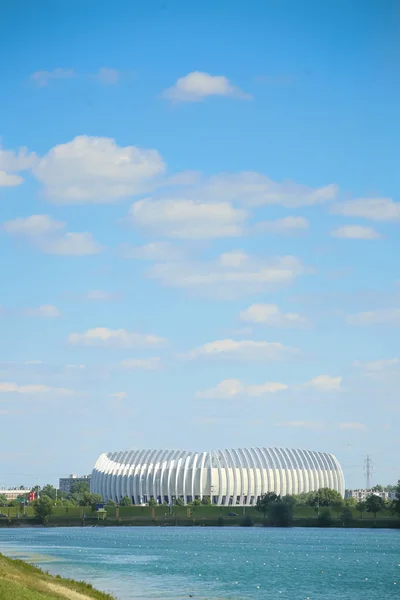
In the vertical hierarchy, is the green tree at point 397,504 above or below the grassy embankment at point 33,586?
above

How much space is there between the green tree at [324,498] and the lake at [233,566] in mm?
46918

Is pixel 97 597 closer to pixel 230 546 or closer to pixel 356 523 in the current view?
pixel 230 546

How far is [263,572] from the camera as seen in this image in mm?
81688

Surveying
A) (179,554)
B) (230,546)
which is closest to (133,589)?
(179,554)

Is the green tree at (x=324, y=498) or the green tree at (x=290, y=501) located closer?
the green tree at (x=290, y=501)

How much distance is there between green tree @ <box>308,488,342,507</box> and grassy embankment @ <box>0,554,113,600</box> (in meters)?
128

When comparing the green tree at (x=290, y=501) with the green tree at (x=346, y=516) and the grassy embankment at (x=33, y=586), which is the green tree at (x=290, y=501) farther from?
the grassy embankment at (x=33, y=586)

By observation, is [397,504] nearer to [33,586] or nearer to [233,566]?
[233,566]

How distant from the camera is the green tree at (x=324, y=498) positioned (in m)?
182

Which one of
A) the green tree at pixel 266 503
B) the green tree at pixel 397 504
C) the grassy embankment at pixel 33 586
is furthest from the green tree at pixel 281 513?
the grassy embankment at pixel 33 586

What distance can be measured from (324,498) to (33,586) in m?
140

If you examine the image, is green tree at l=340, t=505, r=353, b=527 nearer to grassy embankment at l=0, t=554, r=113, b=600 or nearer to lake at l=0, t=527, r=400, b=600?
lake at l=0, t=527, r=400, b=600

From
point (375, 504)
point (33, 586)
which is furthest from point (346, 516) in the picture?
point (33, 586)

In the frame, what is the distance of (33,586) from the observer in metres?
48.3
